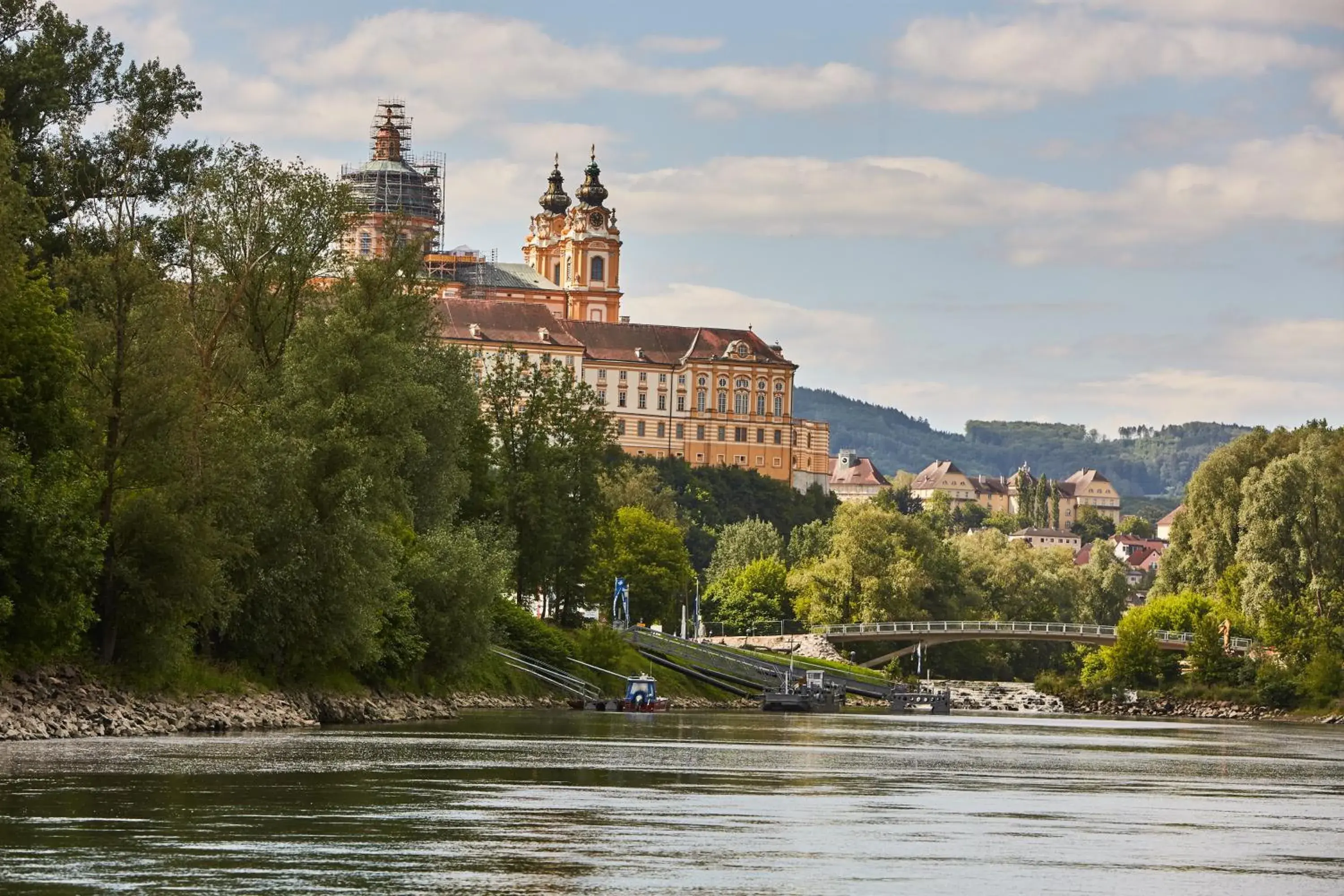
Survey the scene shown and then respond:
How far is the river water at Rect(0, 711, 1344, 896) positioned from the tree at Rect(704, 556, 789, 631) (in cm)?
9290

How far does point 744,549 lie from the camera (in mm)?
159375

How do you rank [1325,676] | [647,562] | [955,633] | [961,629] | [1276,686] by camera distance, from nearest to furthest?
1. [1325,676]
2. [1276,686]
3. [647,562]
4. [955,633]
5. [961,629]

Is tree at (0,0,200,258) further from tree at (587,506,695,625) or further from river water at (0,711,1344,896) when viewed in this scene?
tree at (587,506,695,625)

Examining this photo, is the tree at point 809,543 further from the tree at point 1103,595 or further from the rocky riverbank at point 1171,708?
the rocky riverbank at point 1171,708

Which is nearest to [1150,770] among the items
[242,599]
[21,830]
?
[242,599]

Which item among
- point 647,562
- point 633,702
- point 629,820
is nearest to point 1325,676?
point 647,562

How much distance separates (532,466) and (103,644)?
4086cm

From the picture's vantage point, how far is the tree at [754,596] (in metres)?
144

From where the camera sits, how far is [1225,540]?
112688mm

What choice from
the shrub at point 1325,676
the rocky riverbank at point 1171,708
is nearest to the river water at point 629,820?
the shrub at point 1325,676

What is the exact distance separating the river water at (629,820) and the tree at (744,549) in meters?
108

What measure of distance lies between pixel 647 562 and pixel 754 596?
100 feet

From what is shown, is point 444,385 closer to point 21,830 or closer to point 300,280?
point 300,280

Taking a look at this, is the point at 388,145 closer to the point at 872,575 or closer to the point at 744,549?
the point at 744,549
